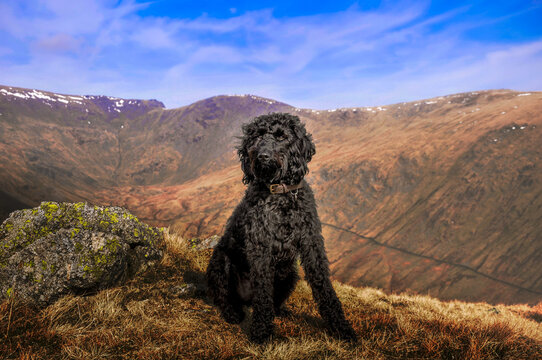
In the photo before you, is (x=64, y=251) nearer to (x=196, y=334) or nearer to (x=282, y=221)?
(x=196, y=334)

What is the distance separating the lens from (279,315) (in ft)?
14.0

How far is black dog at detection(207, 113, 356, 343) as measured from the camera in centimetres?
352

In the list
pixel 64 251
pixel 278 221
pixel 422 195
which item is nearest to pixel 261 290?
pixel 278 221

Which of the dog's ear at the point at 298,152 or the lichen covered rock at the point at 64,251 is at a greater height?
the dog's ear at the point at 298,152

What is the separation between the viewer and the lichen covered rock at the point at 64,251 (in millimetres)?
3738

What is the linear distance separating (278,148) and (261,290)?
1.81m

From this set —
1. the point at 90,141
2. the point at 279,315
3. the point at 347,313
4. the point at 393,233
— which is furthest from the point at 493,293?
the point at 90,141

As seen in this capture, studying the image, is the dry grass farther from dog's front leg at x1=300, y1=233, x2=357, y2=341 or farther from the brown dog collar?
the brown dog collar

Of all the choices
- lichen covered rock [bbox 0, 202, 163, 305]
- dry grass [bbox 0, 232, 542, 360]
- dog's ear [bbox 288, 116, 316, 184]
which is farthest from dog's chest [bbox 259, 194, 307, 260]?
lichen covered rock [bbox 0, 202, 163, 305]

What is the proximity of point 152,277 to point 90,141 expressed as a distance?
156 feet

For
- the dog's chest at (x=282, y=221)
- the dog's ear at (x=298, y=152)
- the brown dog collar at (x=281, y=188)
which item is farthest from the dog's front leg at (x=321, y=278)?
the dog's ear at (x=298, y=152)

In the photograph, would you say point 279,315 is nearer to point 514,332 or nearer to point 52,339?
point 52,339

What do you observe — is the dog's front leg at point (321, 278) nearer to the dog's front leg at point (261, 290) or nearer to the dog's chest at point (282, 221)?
Answer: the dog's chest at point (282, 221)

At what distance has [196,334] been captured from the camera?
3.42 m
